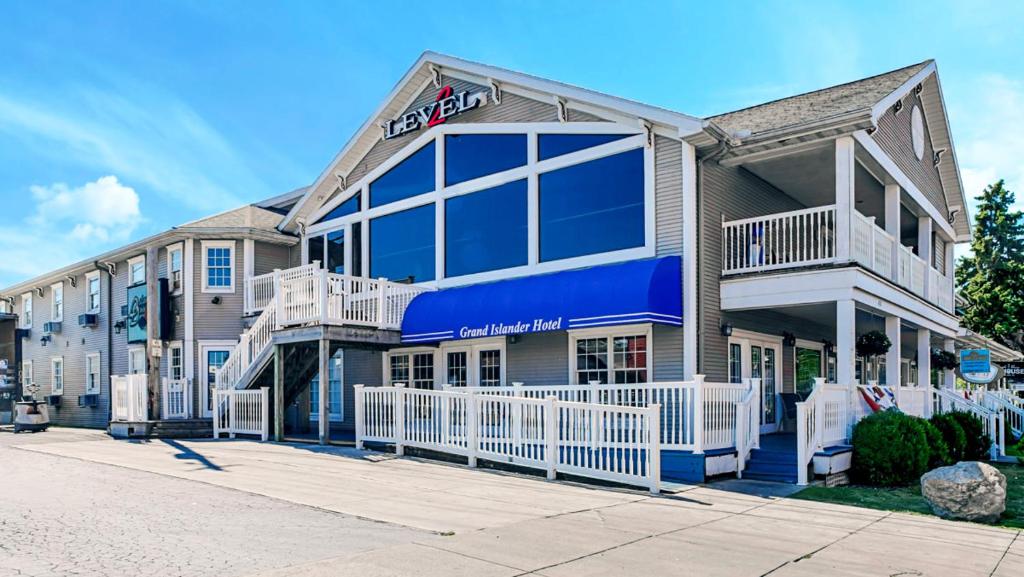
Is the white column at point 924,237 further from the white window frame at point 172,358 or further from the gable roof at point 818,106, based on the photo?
the white window frame at point 172,358

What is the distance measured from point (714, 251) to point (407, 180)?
8.48 metres

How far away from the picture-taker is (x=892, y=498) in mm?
11141

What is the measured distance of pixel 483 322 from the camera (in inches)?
626

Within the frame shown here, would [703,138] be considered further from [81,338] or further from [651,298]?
[81,338]

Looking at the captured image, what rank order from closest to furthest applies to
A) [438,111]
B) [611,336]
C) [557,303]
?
[557,303] → [611,336] → [438,111]

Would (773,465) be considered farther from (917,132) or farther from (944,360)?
(944,360)

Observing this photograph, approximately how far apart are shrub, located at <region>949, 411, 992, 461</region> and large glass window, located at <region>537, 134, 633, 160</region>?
9268 mm

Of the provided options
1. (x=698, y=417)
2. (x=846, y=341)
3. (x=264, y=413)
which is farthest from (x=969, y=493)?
(x=264, y=413)

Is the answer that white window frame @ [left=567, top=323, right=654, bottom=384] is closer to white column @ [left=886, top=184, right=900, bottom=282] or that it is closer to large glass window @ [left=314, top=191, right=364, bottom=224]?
white column @ [left=886, top=184, right=900, bottom=282]

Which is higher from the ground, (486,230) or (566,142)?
(566,142)

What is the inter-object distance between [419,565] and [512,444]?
614 cm

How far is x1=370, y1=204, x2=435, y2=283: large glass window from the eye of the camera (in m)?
19.2

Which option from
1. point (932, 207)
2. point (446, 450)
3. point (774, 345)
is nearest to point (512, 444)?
point (446, 450)

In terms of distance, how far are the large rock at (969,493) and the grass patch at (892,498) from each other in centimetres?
28
